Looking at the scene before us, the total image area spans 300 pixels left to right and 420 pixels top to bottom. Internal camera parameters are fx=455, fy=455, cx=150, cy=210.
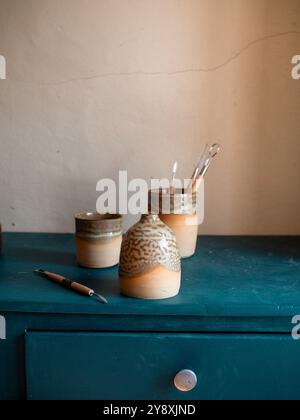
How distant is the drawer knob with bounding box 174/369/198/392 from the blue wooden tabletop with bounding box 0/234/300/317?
0.31 feet

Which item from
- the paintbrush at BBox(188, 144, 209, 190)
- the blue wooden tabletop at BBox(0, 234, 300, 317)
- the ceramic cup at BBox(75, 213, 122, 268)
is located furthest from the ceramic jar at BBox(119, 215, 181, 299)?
the paintbrush at BBox(188, 144, 209, 190)

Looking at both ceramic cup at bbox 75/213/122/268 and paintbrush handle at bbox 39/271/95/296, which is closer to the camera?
paintbrush handle at bbox 39/271/95/296

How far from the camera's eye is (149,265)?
766 mm

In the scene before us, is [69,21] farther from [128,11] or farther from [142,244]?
[142,244]

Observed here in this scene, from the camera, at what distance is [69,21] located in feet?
3.75

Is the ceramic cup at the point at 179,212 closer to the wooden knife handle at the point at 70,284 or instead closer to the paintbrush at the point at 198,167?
the paintbrush at the point at 198,167

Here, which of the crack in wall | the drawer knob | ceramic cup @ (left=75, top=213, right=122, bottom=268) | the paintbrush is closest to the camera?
the drawer knob

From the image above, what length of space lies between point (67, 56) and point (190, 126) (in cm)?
36

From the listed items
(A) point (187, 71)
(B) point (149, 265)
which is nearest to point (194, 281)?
(B) point (149, 265)

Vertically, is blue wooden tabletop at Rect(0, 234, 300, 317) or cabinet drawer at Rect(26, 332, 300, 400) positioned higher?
blue wooden tabletop at Rect(0, 234, 300, 317)

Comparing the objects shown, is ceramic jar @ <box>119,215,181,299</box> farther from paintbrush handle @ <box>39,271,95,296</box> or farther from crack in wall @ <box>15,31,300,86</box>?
crack in wall @ <box>15,31,300,86</box>

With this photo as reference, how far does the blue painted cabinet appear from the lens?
76 cm

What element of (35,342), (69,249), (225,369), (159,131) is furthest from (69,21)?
(225,369)

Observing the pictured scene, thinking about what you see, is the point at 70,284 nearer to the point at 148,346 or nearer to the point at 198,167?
the point at 148,346
